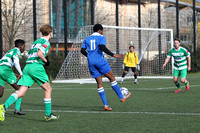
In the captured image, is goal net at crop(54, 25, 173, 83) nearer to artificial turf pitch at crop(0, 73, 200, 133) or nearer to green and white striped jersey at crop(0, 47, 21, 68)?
artificial turf pitch at crop(0, 73, 200, 133)

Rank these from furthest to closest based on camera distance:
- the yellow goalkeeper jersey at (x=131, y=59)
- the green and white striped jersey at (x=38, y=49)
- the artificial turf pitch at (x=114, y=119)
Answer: the yellow goalkeeper jersey at (x=131, y=59) → the green and white striped jersey at (x=38, y=49) → the artificial turf pitch at (x=114, y=119)

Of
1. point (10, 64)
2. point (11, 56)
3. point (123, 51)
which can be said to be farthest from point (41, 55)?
point (123, 51)

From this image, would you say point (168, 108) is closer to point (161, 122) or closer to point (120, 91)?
point (120, 91)

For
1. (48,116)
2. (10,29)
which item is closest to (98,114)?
(48,116)

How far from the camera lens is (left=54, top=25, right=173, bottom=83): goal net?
19.8m

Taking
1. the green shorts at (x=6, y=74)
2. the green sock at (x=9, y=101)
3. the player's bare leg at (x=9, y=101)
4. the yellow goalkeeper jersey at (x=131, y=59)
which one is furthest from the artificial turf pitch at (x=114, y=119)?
the yellow goalkeeper jersey at (x=131, y=59)

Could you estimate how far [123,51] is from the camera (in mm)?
23359

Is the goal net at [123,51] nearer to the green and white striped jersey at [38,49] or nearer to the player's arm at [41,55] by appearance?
the green and white striped jersey at [38,49]

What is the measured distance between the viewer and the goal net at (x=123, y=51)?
65.1 ft

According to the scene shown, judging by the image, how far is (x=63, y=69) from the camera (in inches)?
781

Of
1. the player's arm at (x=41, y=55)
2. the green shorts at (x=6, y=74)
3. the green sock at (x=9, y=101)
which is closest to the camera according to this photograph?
the green sock at (x=9, y=101)

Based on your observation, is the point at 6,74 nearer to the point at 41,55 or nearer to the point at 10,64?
the point at 10,64

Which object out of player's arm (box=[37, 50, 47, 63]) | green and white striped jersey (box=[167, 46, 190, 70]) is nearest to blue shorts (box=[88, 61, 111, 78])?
player's arm (box=[37, 50, 47, 63])

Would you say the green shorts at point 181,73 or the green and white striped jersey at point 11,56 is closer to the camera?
the green and white striped jersey at point 11,56
